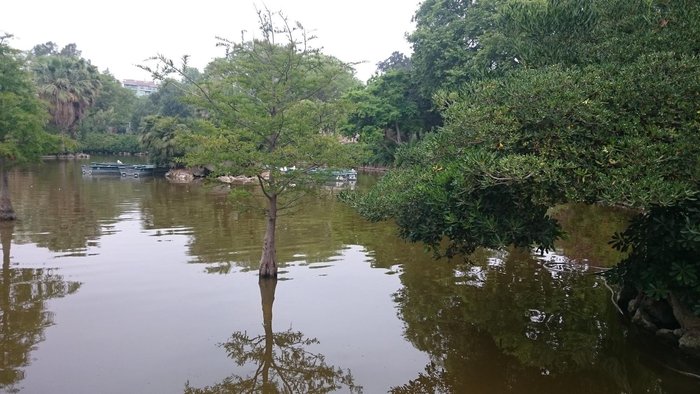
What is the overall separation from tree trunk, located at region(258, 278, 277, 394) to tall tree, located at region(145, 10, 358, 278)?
1.29 m

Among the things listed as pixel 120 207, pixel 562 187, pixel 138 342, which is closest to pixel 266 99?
pixel 138 342

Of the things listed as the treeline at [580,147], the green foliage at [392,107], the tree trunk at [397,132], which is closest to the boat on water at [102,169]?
the green foliage at [392,107]

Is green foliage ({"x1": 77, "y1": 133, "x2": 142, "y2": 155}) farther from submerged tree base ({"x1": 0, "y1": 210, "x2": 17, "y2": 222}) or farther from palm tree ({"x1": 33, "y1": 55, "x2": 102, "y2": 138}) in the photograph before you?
submerged tree base ({"x1": 0, "y1": 210, "x2": 17, "y2": 222})

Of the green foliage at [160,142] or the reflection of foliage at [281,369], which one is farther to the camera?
the green foliage at [160,142]

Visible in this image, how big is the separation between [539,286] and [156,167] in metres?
36.0

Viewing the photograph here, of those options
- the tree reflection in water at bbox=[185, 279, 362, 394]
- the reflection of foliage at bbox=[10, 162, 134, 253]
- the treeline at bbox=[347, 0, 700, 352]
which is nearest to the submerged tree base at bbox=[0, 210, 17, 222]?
the reflection of foliage at bbox=[10, 162, 134, 253]

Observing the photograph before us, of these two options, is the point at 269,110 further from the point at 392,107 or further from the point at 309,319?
the point at 392,107

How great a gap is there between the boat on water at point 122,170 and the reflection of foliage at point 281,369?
3359cm

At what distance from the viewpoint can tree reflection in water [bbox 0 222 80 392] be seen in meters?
7.48

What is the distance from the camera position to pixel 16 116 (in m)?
16.2

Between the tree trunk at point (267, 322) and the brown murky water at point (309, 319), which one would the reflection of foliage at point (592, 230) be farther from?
the tree trunk at point (267, 322)

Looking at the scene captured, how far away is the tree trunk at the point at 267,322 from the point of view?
7391 millimetres

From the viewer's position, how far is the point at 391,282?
12.3 metres

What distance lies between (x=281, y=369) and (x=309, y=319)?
1960mm
